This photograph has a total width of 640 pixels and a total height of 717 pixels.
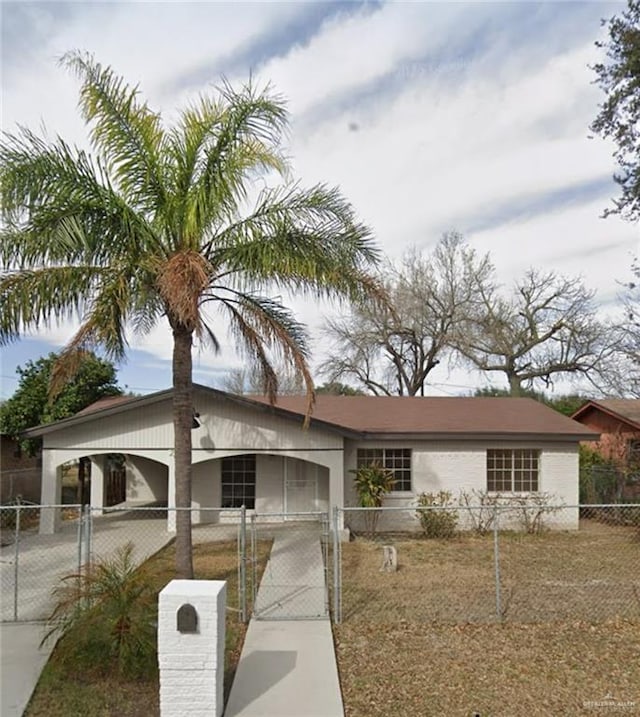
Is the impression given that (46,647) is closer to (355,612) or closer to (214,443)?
(355,612)

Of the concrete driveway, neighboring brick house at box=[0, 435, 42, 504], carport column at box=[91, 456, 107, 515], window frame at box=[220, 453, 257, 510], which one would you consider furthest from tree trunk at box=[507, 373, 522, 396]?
neighboring brick house at box=[0, 435, 42, 504]

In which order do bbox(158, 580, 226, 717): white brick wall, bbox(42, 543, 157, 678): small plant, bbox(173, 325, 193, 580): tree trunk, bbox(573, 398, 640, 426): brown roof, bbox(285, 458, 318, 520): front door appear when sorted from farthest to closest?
1. bbox(573, 398, 640, 426): brown roof
2. bbox(285, 458, 318, 520): front door
3. bbox(173, 325, 193, 580): tree trunk
4. bbox(42, 543, 157, 678): small plant
5. bbox(158, 580, 226, 717): white brick wall

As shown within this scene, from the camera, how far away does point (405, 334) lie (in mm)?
34938

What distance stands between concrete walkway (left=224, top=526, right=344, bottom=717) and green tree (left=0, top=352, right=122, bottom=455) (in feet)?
42.2

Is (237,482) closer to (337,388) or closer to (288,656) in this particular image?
(288,656)

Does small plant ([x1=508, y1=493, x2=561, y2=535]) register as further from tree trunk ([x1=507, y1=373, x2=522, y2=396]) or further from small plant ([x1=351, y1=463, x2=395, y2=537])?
tree trunk ([x1=507, y1=373, x2=522, y2=396])

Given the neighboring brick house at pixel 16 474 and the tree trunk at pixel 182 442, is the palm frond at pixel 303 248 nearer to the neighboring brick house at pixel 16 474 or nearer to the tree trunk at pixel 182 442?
the tree trunk at pixel 182 442

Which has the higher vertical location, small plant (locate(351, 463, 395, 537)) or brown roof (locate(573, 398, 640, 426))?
brown roof (locate(573, 398, 640, 426))

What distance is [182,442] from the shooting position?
9.41m

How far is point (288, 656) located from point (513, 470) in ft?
37.1

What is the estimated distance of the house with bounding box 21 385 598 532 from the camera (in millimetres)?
Answer: 14516

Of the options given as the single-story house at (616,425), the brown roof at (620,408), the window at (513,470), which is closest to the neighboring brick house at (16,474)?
the window at (513,470)

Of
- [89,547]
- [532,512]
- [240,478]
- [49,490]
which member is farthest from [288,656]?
[532,512]

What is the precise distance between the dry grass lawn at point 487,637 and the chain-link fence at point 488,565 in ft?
0.12
